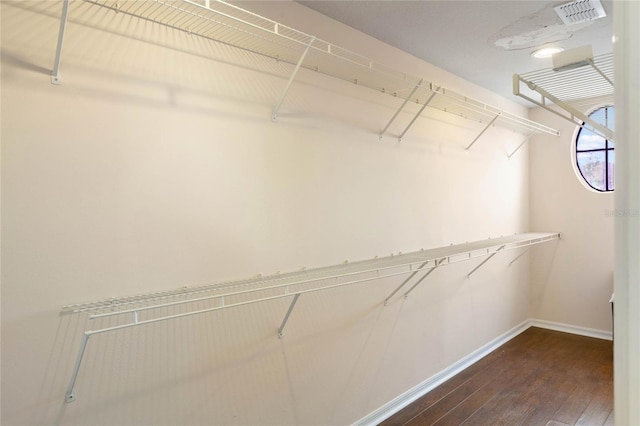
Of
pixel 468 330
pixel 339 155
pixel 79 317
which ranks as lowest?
pixel 468 330

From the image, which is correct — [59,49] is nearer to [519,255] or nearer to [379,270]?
[379,270]

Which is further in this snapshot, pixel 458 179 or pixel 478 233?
pixel 478 233

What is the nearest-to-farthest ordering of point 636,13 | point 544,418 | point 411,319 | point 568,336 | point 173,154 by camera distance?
1. point 636,13
2. point 173,154
3. point 544,418
4. point 411,319
5. point 568,336

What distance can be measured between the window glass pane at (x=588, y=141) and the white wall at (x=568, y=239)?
10cm

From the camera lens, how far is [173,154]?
5.13 ft

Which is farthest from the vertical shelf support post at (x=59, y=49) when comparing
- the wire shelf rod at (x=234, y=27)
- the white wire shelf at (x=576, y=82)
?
the white wire shelf at (x=576, y=82)

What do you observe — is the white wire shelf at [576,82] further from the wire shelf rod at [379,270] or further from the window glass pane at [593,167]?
the wire shelf rod at [379,270]

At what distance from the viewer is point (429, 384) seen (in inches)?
111

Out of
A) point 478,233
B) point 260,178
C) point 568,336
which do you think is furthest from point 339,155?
point 568,336

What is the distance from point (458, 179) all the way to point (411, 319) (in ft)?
3.84

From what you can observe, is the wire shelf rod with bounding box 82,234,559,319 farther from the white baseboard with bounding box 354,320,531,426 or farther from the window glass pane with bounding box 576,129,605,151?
the window glass pane with bounding box 576,129,605,151

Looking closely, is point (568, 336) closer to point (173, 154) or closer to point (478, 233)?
point (478, 233)

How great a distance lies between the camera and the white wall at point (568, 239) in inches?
151

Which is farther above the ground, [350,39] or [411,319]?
[350,39]
